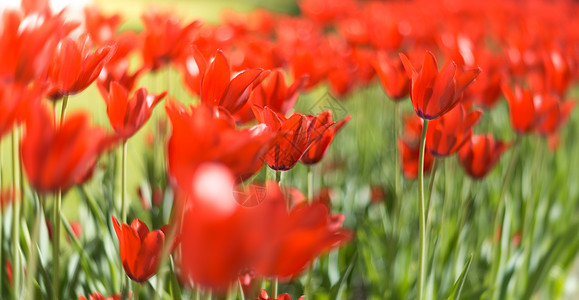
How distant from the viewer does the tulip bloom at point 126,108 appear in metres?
0.80

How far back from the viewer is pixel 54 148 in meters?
0.53

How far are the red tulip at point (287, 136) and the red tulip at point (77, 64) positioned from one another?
23 cm

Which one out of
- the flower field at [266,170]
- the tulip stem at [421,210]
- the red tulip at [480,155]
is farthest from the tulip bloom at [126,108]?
the red tulip at [480,155]

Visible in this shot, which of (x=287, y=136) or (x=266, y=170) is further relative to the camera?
(x=266, y=170)

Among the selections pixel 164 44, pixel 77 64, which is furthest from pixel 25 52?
pixel 164 44

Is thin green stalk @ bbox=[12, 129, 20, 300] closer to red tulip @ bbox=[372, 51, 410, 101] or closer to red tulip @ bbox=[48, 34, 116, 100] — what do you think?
red tulip @ bbox=[48, 34, 116, 100]

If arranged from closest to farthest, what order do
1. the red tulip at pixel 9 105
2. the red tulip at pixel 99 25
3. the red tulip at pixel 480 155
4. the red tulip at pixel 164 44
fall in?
1. the red tulip at pixel 9 105
2. the red tulip at pixel 480 155
3. the red tulip at pixel 164 44
4. the red tulip at pixel 99 25

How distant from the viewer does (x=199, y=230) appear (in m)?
0.43

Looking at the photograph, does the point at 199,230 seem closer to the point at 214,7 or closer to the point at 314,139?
the point at 314,139

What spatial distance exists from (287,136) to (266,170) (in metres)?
0.31

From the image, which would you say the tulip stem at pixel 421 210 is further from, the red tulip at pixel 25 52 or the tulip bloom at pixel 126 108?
the red tulip at pixel 25 52

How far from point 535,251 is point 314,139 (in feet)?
3.76

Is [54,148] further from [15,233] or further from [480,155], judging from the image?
[480,155]

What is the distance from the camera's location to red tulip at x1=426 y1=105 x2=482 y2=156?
3.31 ft
